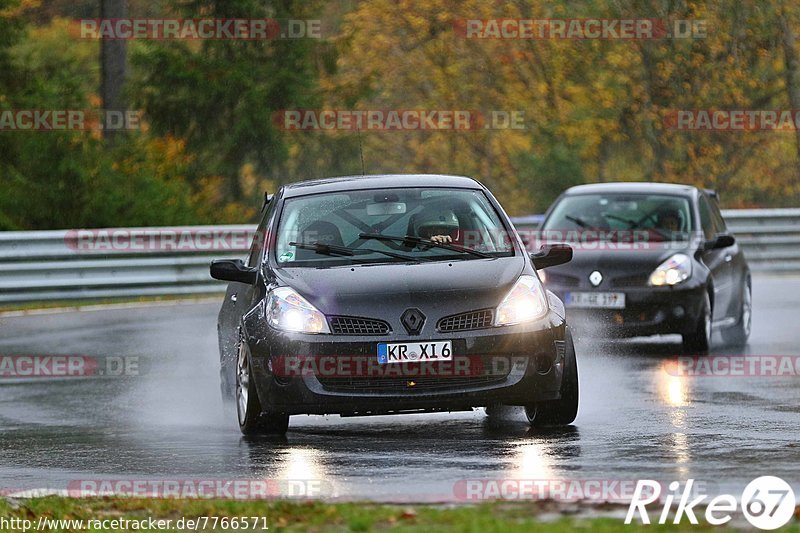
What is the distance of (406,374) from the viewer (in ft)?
36.3

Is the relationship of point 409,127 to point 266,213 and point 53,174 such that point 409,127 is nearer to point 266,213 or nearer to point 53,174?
point 53,174

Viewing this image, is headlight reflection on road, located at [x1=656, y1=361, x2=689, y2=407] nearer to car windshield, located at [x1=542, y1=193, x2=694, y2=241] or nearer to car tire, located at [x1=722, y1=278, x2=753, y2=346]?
car windshield, located at [x1=542, y1=193, x2=694, y2=241]

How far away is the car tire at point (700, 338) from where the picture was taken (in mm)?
17531

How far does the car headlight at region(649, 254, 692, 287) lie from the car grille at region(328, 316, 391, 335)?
701 cm

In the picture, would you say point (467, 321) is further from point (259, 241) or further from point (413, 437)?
point (259, 241)

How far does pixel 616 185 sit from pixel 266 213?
694 centimetres

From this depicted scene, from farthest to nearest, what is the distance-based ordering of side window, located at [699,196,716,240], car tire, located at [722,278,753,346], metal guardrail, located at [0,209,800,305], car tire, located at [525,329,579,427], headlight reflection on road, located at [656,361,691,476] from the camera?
metal guardrail, located at [0,209,800,305] < car tire, located at [722,278,753,346] < side window, located at [699,196,716,240] < car tire, located at [525,329,579,427] < headlight reflection on road, located at [656,361,691,476]

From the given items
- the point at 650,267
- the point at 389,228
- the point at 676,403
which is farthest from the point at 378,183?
the point at 650,267

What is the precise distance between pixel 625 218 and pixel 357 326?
26.6 ft

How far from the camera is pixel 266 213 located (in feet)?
43.3

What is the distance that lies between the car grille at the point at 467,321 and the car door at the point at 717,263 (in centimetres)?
728

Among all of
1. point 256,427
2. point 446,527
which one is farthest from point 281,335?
point 446,527

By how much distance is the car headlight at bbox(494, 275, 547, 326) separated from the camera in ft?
36.8

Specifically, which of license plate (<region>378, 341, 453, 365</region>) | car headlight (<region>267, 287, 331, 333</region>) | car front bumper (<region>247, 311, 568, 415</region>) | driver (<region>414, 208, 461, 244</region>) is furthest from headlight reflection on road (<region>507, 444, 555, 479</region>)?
driver (<region>414, 208, 461, 244</region>)
